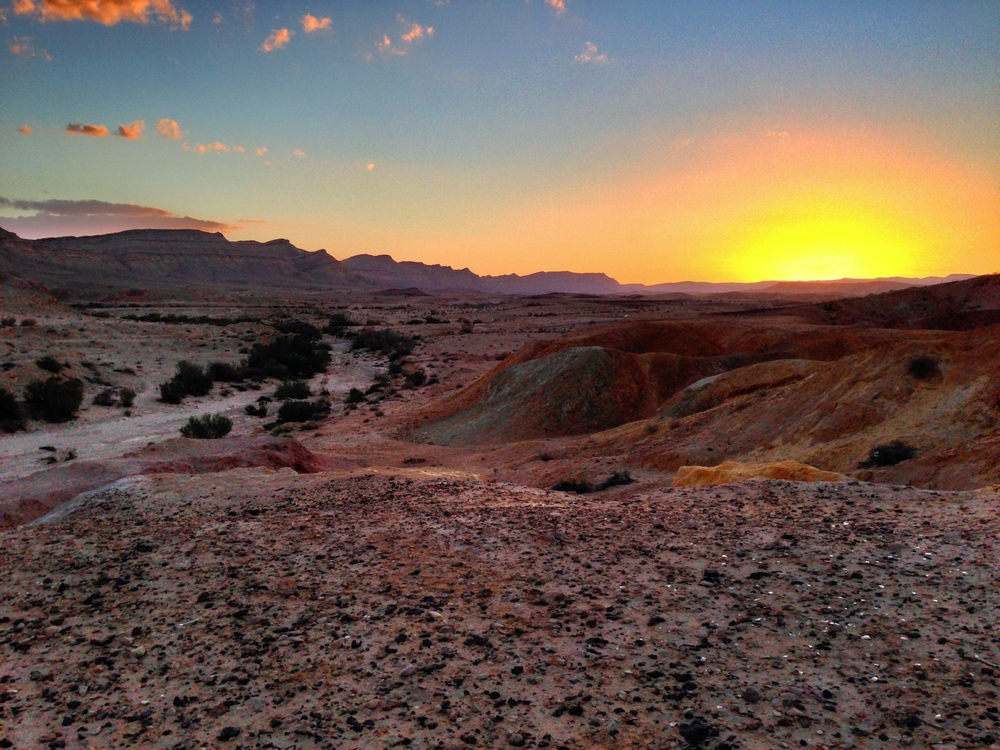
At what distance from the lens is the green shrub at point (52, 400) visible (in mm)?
21516

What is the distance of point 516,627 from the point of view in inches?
204

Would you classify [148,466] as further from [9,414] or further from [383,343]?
[383,343]

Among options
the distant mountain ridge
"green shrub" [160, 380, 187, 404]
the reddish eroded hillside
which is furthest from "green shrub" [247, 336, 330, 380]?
the distant mountain ridge

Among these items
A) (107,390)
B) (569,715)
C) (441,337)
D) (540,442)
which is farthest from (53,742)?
(441,337)

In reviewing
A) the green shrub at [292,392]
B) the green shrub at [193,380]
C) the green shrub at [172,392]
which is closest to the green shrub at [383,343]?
the green shrub at [292,392]

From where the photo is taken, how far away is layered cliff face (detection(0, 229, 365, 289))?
10744cm

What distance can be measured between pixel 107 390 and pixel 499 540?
24.3 meters

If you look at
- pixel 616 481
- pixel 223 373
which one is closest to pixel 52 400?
pixel 223 373

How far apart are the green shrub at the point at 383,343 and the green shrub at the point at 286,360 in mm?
4977

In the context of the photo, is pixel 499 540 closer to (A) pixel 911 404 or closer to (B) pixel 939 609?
(B) pixel 939 609

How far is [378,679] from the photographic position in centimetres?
454

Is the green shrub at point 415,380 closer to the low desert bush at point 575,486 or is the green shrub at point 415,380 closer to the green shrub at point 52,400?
the green shrub at point 52,400

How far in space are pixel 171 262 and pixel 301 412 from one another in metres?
137

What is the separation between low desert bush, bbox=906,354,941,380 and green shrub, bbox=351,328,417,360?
3295 cm
